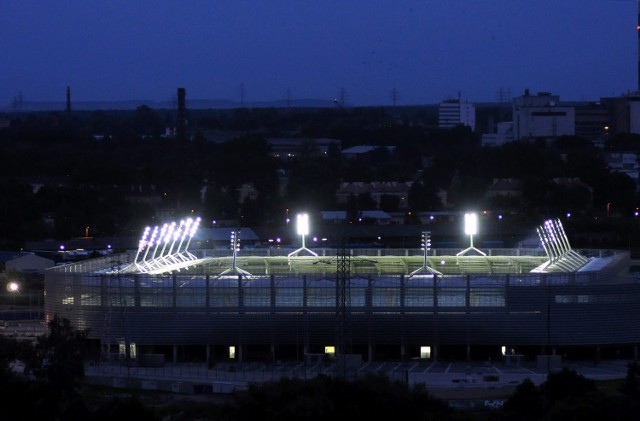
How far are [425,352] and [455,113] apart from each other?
250 feet

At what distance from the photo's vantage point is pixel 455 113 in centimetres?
9794

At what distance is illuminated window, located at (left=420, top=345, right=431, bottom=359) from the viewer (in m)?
22.3

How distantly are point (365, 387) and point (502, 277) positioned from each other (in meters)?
6.73

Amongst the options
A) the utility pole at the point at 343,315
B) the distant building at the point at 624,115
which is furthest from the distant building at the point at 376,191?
the distant building at the point at 624,115

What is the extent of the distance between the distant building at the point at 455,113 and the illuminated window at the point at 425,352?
74798 millimetres

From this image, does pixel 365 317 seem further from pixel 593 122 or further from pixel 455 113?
pixel 455 113

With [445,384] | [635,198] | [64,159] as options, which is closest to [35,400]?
[445,384]

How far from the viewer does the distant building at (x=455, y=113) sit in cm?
9750

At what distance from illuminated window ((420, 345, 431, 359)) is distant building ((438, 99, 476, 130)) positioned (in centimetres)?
7480

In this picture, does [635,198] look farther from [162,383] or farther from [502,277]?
[162,383]

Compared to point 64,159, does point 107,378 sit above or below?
below

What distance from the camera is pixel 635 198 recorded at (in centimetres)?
4700

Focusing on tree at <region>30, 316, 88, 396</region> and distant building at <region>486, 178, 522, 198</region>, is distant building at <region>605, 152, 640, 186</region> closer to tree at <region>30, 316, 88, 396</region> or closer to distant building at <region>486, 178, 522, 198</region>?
distant building at <region>486, 178, 522, 198</region>

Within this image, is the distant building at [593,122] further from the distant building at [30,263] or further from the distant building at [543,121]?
the distant building at [30,263]
